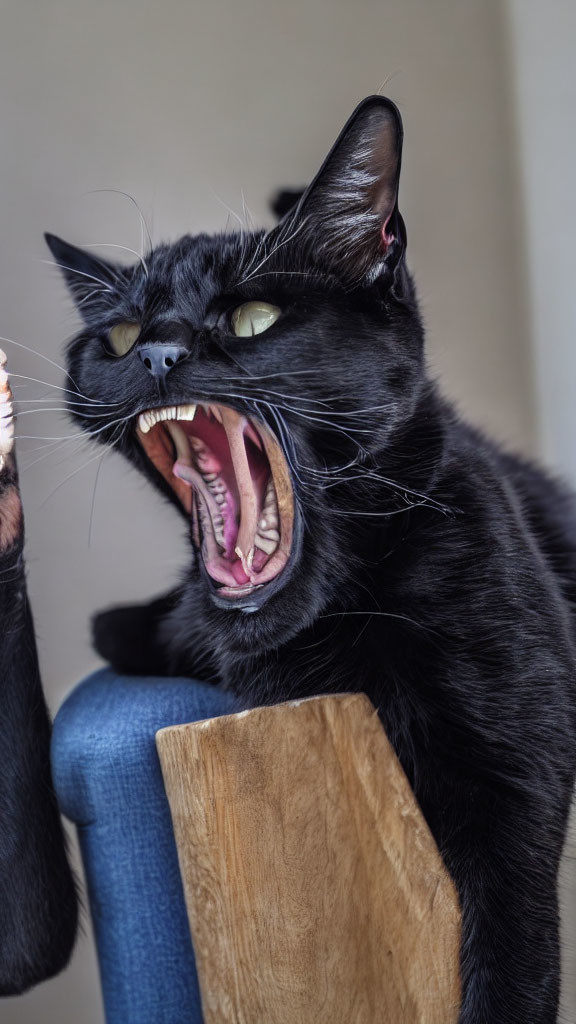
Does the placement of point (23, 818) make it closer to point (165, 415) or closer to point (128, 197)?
point (165, 415)

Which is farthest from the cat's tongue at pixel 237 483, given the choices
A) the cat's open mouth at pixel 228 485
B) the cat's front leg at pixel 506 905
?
the cat's front leg at pixel 506 905

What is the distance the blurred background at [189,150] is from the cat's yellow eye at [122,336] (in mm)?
130

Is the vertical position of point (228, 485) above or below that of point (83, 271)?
below

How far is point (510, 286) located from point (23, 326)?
58 cm

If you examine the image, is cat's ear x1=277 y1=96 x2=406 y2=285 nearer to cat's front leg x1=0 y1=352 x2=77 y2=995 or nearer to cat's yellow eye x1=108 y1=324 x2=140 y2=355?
cat's yellow eye x1=108 y1=324 x2=140 y2=355

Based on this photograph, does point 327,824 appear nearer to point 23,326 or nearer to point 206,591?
point 206,591

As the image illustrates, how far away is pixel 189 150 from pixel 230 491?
446 millimetres

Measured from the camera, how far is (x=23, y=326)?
93 centimetres

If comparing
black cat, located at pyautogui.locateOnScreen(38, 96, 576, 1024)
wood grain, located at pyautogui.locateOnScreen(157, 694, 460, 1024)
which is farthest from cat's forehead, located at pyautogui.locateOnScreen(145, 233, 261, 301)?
wood grain, located at pyautogui.locateOnScreen(157, 694, 460, 1024)

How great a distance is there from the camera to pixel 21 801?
773 mm

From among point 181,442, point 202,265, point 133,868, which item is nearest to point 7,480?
point 181,442

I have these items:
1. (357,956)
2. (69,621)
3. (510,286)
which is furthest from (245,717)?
(510,286)

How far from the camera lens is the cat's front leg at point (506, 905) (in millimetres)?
649

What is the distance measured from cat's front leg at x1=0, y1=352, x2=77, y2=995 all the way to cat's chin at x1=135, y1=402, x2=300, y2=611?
0.48ft
